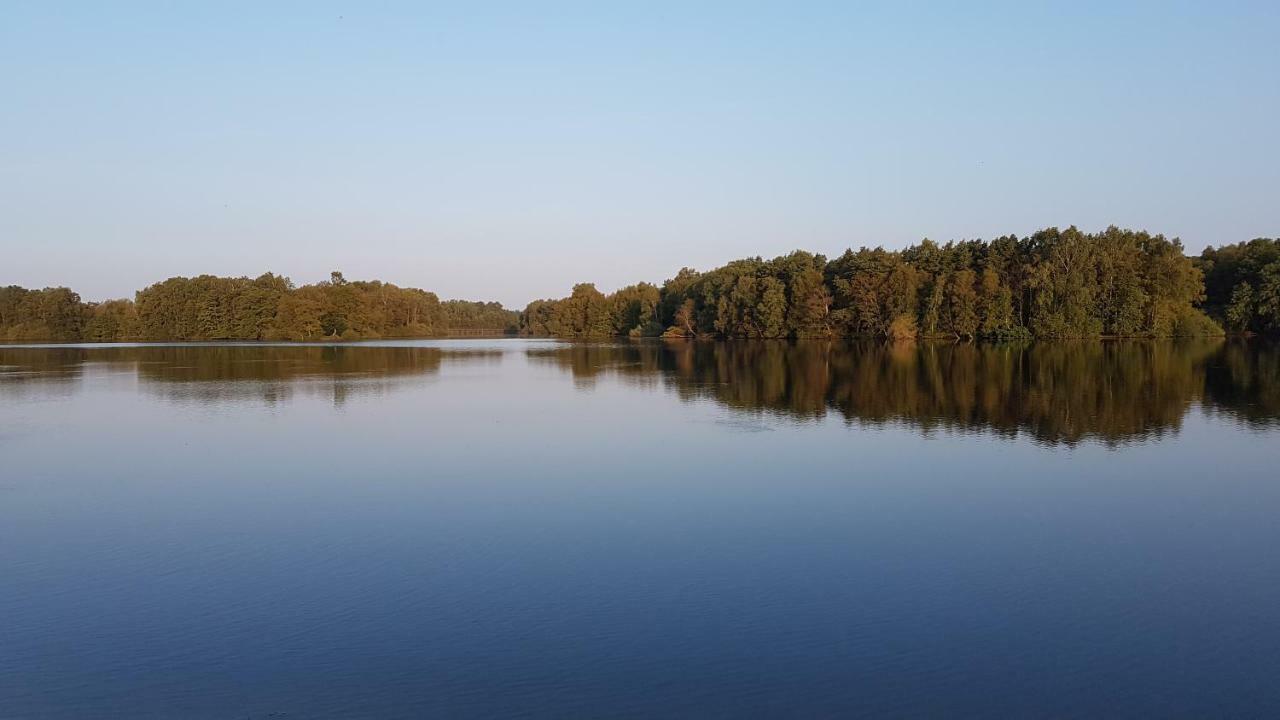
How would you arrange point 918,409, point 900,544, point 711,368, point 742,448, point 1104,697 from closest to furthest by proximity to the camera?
point 1104,697, point 900,544, point 742,448, point 918,409, point 711,368

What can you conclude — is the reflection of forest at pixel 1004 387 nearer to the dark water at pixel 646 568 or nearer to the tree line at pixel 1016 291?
the dark water at pixel 646 568

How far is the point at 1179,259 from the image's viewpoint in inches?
2603

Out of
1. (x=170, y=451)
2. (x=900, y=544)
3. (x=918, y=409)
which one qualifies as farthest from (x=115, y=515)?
(x=918, y=409)

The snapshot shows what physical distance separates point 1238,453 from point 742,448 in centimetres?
906

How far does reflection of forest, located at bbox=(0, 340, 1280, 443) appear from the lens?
20016 millimetres

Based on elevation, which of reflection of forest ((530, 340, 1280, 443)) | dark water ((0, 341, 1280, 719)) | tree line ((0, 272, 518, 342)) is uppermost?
tree line ((0, 272, 518, 342))

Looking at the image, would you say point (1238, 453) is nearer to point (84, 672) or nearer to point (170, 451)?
point (84, 672)

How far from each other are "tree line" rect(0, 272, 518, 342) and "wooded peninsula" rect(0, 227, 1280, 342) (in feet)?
0.59

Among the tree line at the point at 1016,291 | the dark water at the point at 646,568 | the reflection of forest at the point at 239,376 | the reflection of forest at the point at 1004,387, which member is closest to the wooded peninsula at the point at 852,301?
the tree line at the point at 1016,291

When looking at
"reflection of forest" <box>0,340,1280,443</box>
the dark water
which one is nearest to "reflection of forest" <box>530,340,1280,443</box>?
"reflection of forest" <box>0,340,1280,443</box>

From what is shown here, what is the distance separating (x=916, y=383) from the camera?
29312mm

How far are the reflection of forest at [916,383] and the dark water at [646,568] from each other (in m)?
1.10

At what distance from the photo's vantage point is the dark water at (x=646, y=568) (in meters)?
5.72

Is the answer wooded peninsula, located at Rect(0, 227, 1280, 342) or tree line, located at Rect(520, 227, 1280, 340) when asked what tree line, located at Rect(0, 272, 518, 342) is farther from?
tree line, located at Rect(520, 227, 1280, 340)
